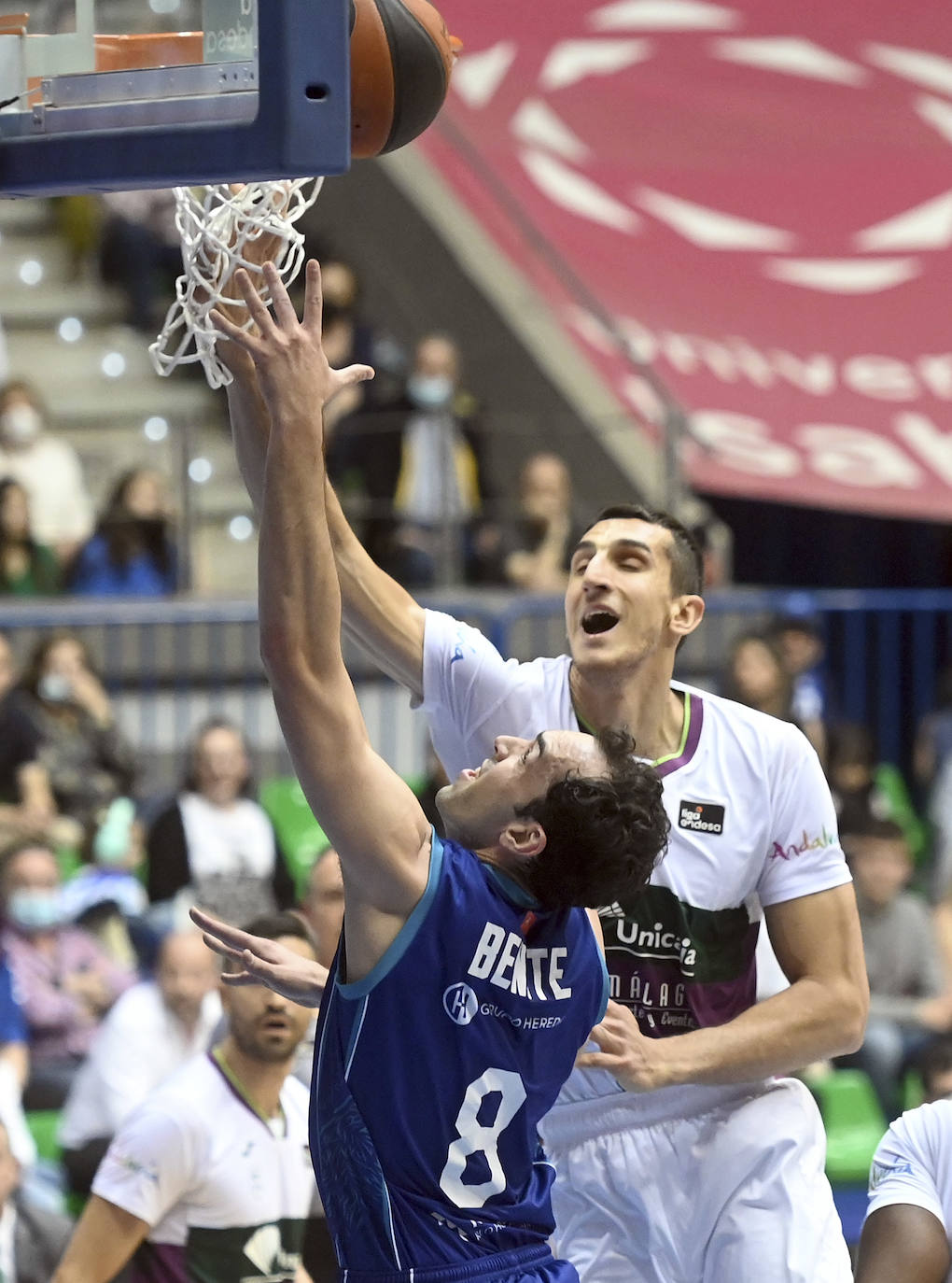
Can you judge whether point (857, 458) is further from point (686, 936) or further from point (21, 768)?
point (686, 936)

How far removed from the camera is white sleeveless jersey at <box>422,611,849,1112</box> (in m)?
4.37

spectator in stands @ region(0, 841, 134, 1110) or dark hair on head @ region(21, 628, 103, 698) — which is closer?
spectator in stands @ region(0, 841, 134, 1110)

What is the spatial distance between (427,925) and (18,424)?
7746 millimetres

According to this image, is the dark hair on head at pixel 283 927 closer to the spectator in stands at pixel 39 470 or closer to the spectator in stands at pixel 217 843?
the spectator in stands at pixel 217 843

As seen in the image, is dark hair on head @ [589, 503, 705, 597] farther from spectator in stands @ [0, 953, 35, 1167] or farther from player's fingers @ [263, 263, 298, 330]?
spectator in stands @ [0, 953, 35, 1167]

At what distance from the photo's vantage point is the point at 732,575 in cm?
1380

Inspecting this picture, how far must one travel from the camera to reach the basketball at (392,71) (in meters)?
3.66

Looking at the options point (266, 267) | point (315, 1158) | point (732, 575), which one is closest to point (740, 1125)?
point (315, 1158)

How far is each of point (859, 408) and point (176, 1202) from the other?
6.67 meters

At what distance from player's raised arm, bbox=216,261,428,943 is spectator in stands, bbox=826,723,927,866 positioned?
5787mm

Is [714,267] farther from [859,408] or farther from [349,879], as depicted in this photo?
[349,879]

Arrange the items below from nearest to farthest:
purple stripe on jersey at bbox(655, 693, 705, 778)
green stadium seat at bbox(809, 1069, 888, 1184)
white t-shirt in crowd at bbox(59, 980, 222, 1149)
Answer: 1. purple stripe on jersey at bbox(655, 693, 705, 778)
2. white t-shirt in crowd at bbox(59, 980, 222, 1149)
3. green stadium seat at bbox(809, 1069, 888, 1184)

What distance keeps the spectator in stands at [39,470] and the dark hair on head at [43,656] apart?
51.9 inches

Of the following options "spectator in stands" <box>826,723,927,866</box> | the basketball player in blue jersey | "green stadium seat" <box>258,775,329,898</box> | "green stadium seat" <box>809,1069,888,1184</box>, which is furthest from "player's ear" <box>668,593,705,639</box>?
"green stadium seat" <box>258,775,329,898</box>
